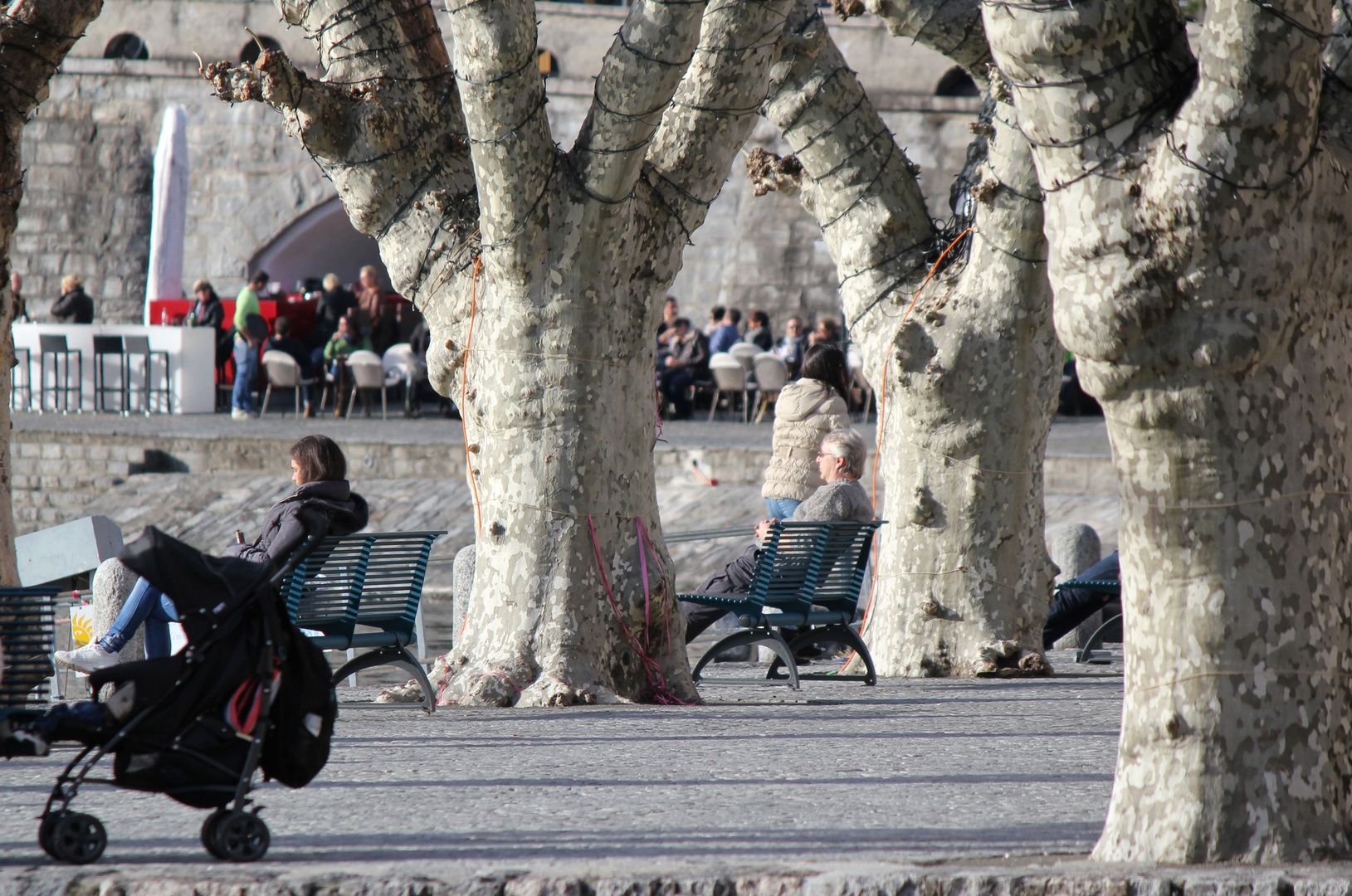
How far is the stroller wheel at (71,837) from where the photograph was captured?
427cm

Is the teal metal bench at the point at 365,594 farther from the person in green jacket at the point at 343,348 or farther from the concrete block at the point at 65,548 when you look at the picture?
the person in green jacket at the point at 343,348

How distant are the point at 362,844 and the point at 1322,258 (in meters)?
2.95

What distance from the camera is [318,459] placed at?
306 inches

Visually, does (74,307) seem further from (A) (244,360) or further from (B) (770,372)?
(B) (770,372)

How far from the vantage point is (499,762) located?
6.05 m

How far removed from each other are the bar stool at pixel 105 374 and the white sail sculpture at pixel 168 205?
3.68 feet

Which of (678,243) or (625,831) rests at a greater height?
(678,243)

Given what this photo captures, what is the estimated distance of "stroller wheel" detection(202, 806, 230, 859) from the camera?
169 inches

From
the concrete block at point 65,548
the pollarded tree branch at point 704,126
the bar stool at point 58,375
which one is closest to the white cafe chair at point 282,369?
the bar stool at point 58,375

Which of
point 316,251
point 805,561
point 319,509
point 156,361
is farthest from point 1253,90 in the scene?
point 316,251

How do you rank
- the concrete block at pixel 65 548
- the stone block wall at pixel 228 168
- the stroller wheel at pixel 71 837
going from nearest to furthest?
1. the stroller wheel at pixel 71 837
2. the concrete block at pixel 65 548
3. the stone block wall at pixel 228 168

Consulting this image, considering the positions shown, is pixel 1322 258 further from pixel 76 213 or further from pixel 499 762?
pixel 76 213

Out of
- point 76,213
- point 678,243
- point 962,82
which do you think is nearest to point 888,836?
point 678,243

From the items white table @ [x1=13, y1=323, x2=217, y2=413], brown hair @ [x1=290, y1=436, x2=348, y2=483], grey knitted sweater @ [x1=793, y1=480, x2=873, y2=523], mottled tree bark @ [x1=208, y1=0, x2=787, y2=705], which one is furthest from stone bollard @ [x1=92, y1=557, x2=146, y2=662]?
white table @ [x1=13, y1=323, x2=217, y2=413]
